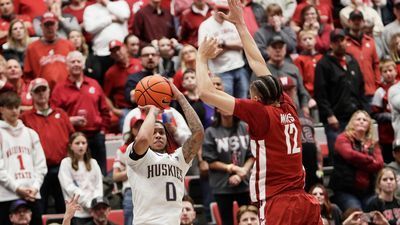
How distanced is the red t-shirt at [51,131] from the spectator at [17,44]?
1967 mm

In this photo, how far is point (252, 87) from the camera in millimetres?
10922

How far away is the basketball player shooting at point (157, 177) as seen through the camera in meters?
10.9

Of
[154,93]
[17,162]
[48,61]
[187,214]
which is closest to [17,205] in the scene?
[17,162]

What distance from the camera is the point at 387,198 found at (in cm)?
1530

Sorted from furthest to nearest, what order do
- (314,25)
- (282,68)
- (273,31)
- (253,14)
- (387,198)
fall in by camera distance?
(314,25)
(253,14)
(273,31)
(282,68)
(387,198)

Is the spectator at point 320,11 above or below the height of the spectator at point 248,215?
above

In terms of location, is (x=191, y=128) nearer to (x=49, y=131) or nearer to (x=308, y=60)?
(x=49, y=131)

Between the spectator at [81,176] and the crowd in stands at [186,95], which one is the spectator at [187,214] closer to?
the crowd in stands at [186,95]

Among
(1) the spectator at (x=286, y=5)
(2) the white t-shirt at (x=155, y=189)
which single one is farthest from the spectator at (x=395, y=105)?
(2) the white t-shirt at (x=155, y=189)

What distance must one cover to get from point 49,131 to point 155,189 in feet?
14.9

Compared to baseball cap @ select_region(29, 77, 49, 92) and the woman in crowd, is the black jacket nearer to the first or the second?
the woman in crowd

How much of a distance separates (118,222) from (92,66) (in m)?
3.33

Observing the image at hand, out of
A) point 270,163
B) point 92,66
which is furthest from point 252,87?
point 92,66

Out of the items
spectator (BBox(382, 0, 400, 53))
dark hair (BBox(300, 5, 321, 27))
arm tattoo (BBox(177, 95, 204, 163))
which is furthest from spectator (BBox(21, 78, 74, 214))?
spectator (BBox(382, 0, 400, 53))
